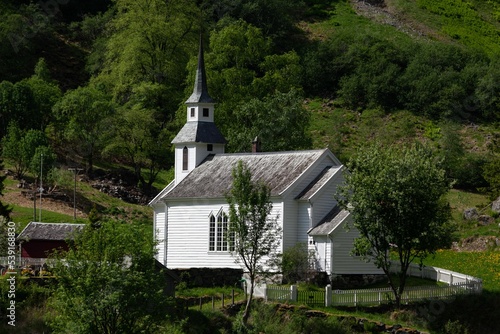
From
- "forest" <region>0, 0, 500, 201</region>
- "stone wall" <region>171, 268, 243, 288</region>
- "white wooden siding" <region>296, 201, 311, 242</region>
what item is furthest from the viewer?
"forest" <region>0, 0, 500, 201</region>

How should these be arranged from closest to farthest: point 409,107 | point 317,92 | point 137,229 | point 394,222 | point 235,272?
point 137,229 < point 394,222 < point 235,272 < point 409,107 < point 317,92

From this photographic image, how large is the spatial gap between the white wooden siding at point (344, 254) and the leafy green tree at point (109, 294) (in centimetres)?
1185

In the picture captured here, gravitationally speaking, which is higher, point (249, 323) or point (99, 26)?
point (99, 26)

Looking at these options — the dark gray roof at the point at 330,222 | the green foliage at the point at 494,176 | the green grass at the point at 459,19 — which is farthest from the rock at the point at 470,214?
the green grass at the point at 459,19

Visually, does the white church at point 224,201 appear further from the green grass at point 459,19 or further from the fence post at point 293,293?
the green grass at point 459,19

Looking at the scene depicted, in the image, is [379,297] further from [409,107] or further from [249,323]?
[409,107]

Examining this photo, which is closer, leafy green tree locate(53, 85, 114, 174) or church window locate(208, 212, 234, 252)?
church window locate(208, 212, 234, 252)

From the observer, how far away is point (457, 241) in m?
63.6

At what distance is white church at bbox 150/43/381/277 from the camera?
55062 millimetres

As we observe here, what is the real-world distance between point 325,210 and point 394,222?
6743mm

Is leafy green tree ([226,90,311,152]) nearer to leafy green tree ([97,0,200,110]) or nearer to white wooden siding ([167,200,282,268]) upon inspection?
white wooden siding ([167,200,282,268])

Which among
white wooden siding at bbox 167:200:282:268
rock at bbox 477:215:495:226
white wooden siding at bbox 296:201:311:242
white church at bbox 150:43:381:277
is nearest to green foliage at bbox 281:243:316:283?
white church at bbox 150:43:381:277

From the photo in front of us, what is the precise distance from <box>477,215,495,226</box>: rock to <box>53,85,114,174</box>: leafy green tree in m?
27.2

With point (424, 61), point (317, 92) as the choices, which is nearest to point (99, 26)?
point (317, 92)
